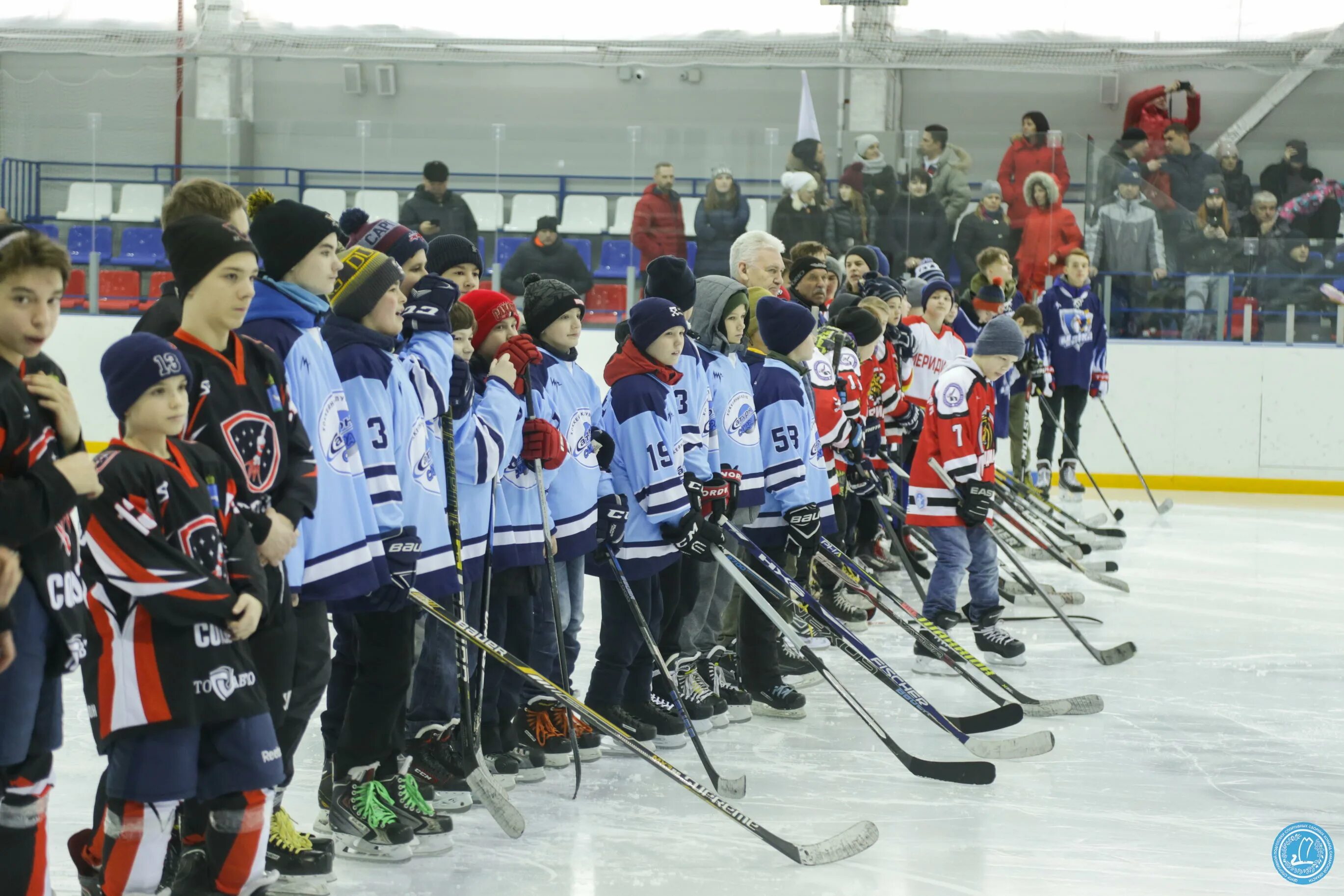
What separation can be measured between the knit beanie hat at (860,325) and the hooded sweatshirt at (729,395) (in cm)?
106

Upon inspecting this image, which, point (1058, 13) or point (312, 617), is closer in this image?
point (312, 617)

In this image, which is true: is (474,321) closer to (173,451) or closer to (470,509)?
(470,509)

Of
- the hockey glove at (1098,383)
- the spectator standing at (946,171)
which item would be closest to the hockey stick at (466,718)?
the hockey glove at (1098,383)

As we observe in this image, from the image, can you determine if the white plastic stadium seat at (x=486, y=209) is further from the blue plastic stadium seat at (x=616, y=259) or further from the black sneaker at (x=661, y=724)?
the black sneaker at (x=661, y=724)

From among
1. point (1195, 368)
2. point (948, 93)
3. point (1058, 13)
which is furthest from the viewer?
point (948, 93)

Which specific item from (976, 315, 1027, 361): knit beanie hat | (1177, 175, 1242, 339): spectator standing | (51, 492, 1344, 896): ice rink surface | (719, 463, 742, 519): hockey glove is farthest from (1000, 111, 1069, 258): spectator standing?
(719, 463, 742, 519): hockey glove

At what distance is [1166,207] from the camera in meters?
9.42

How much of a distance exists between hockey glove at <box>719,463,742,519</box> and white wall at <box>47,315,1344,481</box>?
16.9 feet

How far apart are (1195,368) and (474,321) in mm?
7002

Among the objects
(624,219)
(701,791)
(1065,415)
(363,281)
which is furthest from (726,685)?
(624,219)

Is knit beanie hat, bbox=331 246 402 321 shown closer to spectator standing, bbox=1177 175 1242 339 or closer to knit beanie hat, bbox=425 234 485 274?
knit beanie hat, bbox=425 234 485 274

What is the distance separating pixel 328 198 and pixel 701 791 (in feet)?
21.8

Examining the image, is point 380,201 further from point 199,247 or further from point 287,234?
point 199,247

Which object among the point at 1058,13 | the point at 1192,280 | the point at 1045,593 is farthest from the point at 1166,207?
the point at 1045,593
